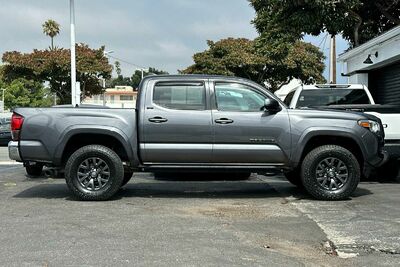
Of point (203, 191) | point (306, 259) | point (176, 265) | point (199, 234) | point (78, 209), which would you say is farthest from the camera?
point (203, 191)

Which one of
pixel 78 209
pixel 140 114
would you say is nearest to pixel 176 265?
pixel 78 209

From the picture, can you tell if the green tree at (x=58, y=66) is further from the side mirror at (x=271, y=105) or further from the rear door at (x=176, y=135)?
the side mirror at (x=271, y=105)

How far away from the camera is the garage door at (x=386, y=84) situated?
697 inches

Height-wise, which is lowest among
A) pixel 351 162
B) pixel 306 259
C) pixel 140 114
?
pixel 306 259

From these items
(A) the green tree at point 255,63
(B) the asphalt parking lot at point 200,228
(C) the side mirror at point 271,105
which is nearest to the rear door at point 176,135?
(B) the asphalt parking lot at point 200,228

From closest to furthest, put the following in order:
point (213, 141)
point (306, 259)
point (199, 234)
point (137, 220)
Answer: point (306, 259) → point (199, 234) → point (137, 220) → point (213, 141)

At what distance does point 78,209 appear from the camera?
789 cm

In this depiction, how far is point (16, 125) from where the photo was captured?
28.1 feet

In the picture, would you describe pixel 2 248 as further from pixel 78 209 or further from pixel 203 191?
pixel 203 191

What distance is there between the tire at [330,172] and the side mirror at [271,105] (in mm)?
891

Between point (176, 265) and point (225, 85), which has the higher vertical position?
point (225, 85)

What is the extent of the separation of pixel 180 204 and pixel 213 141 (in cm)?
109

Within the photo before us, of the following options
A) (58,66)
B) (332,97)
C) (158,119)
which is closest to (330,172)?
(158,119)

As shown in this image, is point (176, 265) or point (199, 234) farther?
point (199, 234)
